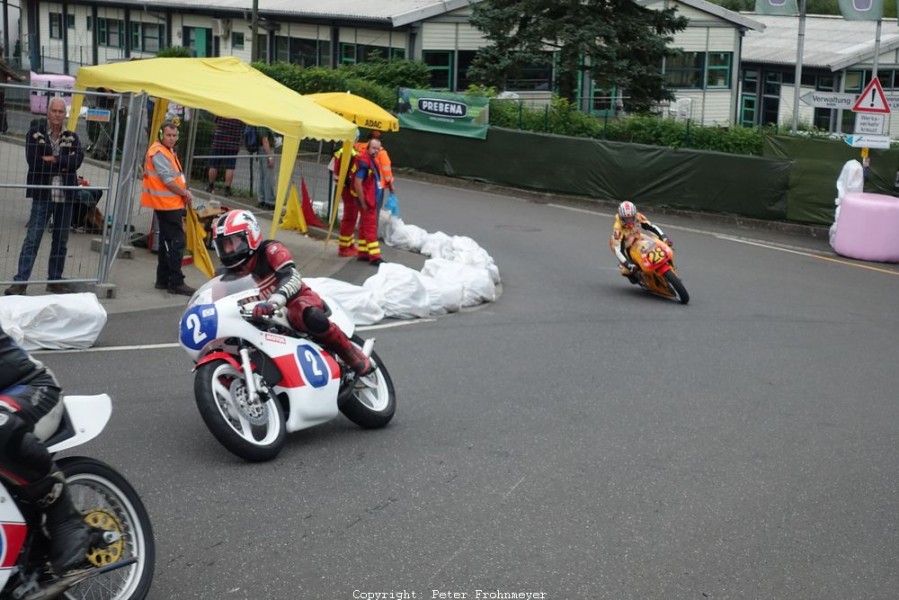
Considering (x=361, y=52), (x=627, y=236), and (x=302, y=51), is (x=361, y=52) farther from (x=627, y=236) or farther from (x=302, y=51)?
(x=627, y=236)

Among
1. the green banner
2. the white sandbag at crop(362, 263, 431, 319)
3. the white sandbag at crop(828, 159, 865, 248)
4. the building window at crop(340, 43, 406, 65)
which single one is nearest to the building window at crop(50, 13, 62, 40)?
the building window at crop(340, 43, 406, 65)

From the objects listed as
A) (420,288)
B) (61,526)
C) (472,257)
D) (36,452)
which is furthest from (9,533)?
(472,257)

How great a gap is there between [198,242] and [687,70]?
3429 centimetres

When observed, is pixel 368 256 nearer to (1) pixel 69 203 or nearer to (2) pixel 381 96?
(1) pixel 69 203

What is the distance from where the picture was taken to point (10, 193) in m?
11.9

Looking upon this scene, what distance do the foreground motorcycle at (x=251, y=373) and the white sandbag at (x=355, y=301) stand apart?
4.55 m

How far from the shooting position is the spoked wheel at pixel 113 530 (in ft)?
16.4

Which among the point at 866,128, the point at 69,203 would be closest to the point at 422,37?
the point at 866,128

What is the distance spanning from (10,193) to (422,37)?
29391 millimetres

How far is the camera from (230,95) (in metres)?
14.4

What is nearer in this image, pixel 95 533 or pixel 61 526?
pixel 61 526

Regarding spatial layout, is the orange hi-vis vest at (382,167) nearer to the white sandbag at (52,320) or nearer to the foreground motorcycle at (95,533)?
the white sandbag at (52,320)

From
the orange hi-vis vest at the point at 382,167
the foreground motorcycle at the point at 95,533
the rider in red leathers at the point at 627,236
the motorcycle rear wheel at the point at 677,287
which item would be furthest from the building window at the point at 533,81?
the foreground motorcycle at the point at 95,533

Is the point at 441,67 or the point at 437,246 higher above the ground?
the point at 441,67
